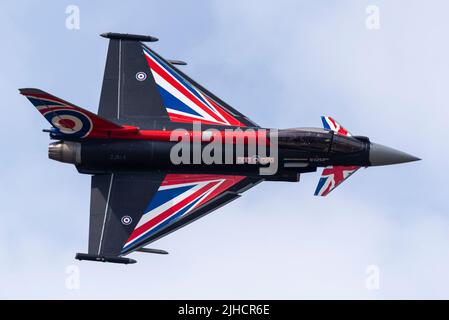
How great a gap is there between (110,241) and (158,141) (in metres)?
4.14

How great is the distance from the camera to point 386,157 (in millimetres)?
46625

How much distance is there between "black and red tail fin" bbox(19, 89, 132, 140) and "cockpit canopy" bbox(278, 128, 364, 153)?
20.3 ft

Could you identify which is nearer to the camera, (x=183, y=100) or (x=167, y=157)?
(x=167, y=157)

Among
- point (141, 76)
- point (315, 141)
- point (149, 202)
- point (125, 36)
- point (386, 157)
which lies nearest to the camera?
point (149, 202)

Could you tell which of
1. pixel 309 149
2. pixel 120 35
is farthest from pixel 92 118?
pixel 309 149

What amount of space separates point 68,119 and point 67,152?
1.30m

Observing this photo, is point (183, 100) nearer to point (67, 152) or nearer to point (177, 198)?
point (177, 198)

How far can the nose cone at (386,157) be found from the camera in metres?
46.6

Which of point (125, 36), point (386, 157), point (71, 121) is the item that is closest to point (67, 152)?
point (71, 121)

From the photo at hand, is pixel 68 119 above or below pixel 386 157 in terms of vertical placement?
above

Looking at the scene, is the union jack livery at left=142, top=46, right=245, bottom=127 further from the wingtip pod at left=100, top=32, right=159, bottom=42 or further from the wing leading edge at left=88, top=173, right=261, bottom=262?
the wing leading edge at left=88, top=173, right=261, bottom=262

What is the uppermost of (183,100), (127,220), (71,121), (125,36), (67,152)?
(125,36)

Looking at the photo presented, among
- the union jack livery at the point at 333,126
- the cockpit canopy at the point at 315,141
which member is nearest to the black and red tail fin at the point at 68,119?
the cockpit canopy at the point at 315,141

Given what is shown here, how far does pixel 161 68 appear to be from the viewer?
4797 cm
